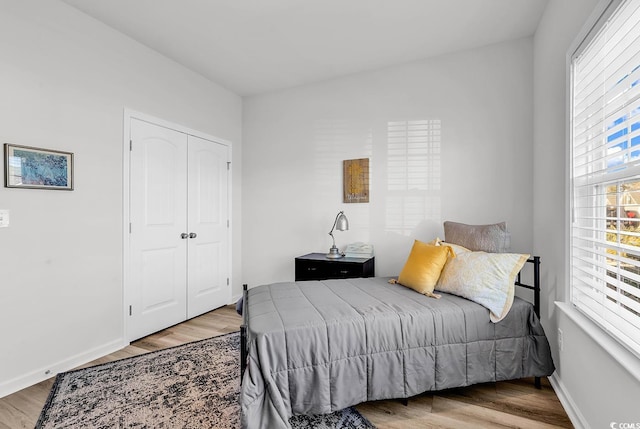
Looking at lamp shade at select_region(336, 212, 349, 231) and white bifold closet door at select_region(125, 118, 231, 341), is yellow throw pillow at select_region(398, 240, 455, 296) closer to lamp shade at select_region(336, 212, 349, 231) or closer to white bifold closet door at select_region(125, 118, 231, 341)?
lamp shade at select_region(336, 212, 349, 231)

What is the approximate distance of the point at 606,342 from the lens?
56.7 inches

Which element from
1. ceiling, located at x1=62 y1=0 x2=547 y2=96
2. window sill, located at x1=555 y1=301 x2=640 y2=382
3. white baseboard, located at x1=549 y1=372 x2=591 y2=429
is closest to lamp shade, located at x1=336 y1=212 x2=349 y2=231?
ceiling, located at x1=62 y1=0 x2=547 y2=96

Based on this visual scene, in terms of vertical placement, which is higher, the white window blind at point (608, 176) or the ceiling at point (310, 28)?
the ceiling at point (310, 28)

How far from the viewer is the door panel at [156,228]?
289 centimetres

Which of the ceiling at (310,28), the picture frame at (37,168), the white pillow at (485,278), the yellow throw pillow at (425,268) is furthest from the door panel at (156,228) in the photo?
the white pillow at (485,278)

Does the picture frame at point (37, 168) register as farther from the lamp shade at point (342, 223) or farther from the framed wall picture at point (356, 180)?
the framed wall picture at point (356, 180)

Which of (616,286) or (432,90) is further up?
(432,90)

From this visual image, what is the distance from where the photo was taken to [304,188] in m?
3.79

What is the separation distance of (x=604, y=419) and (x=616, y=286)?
60 centimetres

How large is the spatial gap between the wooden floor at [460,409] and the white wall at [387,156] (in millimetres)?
1289

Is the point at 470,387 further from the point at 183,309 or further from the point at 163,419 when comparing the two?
the point at 183,309

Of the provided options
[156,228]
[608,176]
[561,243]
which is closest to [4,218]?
[156,228]

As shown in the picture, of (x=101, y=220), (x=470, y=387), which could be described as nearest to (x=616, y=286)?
(x=470, y=387)

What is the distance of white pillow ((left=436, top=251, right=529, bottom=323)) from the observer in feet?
6.56
